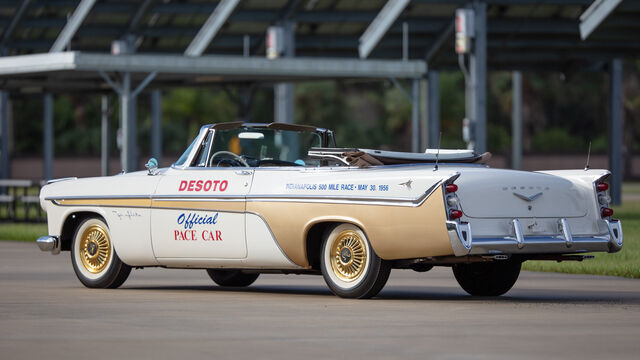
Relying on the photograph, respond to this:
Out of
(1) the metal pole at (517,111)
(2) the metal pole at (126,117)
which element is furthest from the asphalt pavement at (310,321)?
(1) the metal pole at (517,111)

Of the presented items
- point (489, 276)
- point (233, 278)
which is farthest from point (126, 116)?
point (489, 276)

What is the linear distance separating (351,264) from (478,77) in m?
20.9

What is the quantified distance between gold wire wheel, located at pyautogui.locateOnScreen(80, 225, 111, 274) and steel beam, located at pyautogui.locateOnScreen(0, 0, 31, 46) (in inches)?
1019

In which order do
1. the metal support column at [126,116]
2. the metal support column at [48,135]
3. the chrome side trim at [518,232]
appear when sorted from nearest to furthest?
1. the chrome side trim at [518,232]
2. the metal support column at [126,116]
3. the metal support column at [48,135]

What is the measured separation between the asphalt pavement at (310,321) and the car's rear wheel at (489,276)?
0.19 meters

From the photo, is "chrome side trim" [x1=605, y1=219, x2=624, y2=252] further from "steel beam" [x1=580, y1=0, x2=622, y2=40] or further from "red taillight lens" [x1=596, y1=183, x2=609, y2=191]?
"steel beam" [x1=580, y1=0, x2=622, y2=40]

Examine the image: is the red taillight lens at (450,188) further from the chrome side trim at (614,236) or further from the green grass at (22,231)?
the green grass at (22,231)

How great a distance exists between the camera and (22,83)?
3519 centimetres

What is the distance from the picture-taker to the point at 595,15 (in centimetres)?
3428

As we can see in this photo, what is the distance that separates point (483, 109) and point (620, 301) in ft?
67.9

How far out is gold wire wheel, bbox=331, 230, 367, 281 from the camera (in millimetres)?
12891

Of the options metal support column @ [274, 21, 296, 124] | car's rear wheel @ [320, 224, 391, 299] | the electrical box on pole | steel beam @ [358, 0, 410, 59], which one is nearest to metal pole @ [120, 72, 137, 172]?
metal support column @ [274, 21, 296, 124]

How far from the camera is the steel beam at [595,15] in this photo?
33.7 metres

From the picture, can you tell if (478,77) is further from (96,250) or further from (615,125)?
(96,250)
